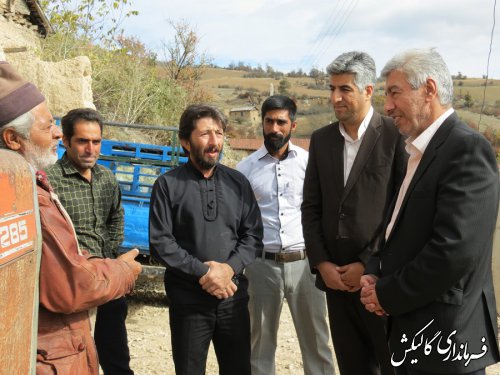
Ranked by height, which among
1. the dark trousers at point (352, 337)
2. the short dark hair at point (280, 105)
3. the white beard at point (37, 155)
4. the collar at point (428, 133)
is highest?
the short dark hair at point (280, 105)

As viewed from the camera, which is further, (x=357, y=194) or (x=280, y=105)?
(x=280, y=105)

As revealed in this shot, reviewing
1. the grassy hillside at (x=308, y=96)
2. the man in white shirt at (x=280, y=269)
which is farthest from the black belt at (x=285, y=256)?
the grassy hillside at (x=308, y=96)

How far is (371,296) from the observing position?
227 centimetres

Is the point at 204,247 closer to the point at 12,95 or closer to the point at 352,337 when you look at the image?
the point at 352,337

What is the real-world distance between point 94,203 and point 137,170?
2.04 m

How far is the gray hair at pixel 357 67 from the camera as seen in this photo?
2906 millimetres

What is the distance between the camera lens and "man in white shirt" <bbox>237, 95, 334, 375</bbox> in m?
3.35

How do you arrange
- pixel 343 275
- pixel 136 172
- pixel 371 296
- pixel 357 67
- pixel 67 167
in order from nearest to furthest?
1. pixel 371 296
2. pixel 343 275
3. pixel 357 67
4. pixel 67 167
5. pixel 136 172

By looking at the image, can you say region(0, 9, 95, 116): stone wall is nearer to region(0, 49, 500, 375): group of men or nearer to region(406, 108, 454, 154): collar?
region(0, 49, 500, 375): group of men

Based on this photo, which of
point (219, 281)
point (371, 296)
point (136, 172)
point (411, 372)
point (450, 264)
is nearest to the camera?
point (450, 264)

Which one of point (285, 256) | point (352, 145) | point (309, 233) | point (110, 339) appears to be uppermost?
point (352, 145)

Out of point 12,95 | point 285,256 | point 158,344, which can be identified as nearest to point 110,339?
point 158,344

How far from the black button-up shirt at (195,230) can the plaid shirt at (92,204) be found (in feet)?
2.27

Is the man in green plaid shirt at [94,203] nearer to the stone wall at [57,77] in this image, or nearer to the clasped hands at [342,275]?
the clasped hands at [342,275]
